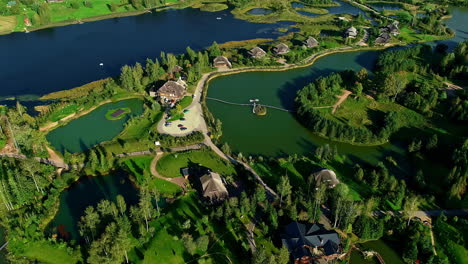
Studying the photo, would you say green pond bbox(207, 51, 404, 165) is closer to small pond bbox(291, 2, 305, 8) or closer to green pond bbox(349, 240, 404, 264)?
green pond bbox(349, 240, 404, 264)

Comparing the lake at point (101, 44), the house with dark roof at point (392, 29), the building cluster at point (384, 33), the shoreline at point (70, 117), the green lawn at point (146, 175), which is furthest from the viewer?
the house with dark roof at point (392, 29)

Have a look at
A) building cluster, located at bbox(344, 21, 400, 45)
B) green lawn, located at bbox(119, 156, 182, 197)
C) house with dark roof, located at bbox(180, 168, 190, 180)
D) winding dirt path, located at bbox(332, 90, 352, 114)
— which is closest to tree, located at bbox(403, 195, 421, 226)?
winding dirt path, located at bbox(332, 90, 352, 114)

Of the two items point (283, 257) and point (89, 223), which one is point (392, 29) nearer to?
point (283, 257)

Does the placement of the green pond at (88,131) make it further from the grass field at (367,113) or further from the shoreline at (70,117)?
the grass field at (367,113)

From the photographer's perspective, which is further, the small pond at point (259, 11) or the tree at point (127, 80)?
the small pond at point (259, 11)

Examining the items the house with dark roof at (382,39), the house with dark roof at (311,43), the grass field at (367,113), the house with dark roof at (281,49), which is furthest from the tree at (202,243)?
the house with dark roof at (382,39)

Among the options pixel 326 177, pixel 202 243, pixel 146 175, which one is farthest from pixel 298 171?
pixel 146 175
